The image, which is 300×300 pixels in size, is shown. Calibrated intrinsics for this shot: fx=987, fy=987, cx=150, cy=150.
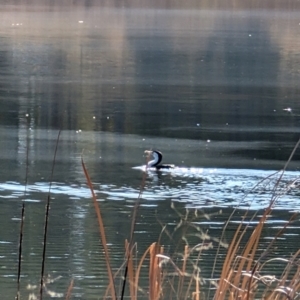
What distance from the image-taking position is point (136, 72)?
2355cm

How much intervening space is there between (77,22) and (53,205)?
41637 millimetres

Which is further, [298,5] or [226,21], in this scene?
[298,5]

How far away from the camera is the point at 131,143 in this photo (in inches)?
501

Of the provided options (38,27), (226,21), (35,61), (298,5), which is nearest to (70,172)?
(35,61)

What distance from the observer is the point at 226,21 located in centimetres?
5372

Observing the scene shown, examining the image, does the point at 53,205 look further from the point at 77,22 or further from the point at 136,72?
the point at 77,22

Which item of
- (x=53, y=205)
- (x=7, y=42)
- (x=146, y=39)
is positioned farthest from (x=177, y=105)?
(x=146, y=39)

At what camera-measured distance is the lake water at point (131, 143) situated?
305 inches

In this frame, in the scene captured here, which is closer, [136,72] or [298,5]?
[136,72]

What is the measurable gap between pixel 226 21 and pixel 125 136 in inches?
1624

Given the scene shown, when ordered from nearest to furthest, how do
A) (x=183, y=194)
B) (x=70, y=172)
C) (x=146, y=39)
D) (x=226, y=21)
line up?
(x=183, y=194) < (x=70, y=172) < (x=146, y=39) < (x=226, y=21)

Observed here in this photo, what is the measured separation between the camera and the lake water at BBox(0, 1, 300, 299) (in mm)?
7738

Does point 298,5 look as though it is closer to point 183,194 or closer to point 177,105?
point 177,105

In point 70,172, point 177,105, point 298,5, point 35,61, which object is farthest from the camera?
point 298,5
